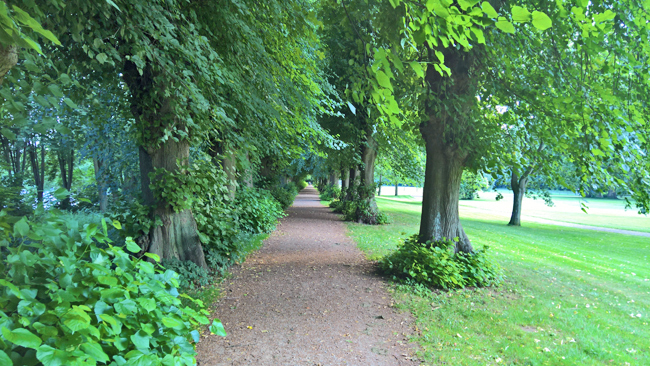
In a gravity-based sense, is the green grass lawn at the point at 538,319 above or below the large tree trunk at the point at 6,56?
below

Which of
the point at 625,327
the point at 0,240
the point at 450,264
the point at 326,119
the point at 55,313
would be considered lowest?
the point at 625,327

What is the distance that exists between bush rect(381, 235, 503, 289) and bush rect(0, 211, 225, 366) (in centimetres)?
480

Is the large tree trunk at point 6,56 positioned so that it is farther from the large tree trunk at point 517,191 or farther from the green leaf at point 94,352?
the large tree trunk at point 517,191

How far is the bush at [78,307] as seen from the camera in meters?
1.59

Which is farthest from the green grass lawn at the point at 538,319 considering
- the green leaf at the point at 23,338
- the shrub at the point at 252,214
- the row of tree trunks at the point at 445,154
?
the shrub at the point at 252,214

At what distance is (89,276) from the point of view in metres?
1.99

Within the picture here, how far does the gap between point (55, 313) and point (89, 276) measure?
Result: 0.34 meters

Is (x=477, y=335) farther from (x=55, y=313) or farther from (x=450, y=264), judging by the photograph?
(x=55, y=313)

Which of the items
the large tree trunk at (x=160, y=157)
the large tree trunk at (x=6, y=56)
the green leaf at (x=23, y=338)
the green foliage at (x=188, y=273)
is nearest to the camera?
the green leaf at (x=23, y=338)

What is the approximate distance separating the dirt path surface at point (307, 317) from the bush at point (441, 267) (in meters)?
0.54

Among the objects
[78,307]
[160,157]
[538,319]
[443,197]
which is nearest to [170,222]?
[160,157]

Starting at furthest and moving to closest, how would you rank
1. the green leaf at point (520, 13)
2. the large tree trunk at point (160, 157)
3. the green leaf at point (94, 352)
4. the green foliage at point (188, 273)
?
the green foliage at point (188, 273)
the large tree trunk at point (160, 157)
the green leaf at point (520, 13)
the green leaf at point (94, 352)

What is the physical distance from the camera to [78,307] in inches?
65.2

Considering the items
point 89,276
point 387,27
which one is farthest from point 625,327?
point 89,276
